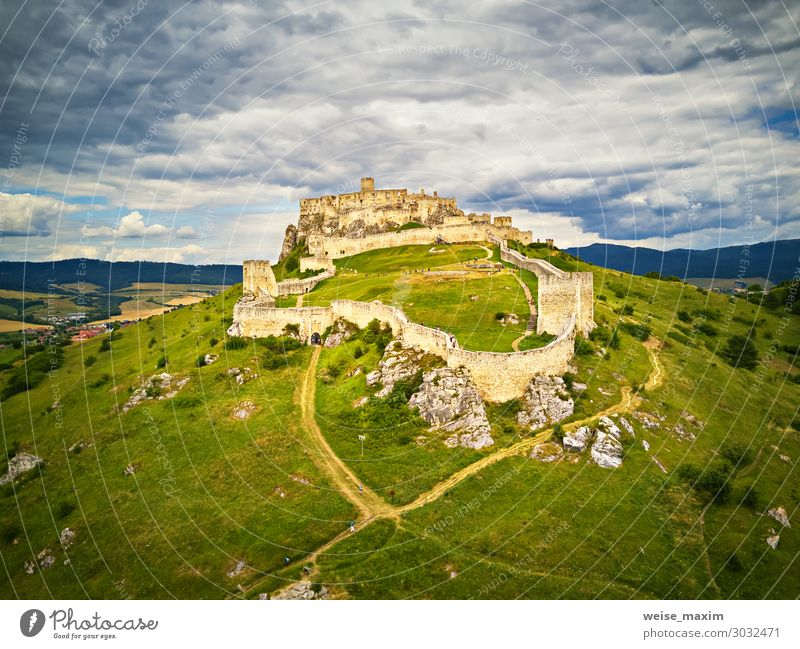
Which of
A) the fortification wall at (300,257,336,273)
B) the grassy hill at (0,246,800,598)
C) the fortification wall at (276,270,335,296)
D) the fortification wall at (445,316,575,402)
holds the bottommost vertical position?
the grassy hill at (0,246,800,598)

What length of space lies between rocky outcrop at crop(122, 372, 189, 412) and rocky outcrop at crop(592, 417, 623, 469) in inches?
1340

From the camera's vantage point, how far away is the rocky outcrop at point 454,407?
32.3m

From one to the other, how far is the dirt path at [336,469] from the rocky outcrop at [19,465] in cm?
2128

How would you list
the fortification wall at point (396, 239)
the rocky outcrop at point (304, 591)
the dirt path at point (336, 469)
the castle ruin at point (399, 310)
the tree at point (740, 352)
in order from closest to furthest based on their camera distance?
the rocky outcrop at point (304, 591) → the dirt path at point (336, 469) → the castle ruin at point (399, 310) → the tree at point (740, 352) → the fortification wall at point (396, 239)

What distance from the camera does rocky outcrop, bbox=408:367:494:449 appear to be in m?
32.3

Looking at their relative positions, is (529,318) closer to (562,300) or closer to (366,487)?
(562,300)

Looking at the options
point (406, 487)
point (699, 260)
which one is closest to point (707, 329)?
point (406, 487)

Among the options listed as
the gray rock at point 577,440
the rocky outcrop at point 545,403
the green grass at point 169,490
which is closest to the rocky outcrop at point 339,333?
the green grass at point 169,490

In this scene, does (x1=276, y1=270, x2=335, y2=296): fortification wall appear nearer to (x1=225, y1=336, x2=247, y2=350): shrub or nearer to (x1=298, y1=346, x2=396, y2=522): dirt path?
(x1=225, y1=336, x2=247, y2=350): shrub

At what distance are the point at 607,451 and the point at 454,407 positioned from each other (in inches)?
370

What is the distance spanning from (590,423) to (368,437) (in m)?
13.9

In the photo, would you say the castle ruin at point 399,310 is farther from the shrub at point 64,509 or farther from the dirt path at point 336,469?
the shrub at point 64,509

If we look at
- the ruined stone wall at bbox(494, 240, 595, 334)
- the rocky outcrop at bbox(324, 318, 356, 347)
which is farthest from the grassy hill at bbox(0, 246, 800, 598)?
the ruined stone wall at bbox(494, 240, 595, 334)

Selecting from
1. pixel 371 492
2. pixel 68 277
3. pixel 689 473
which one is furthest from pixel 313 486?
pixel 68 277
